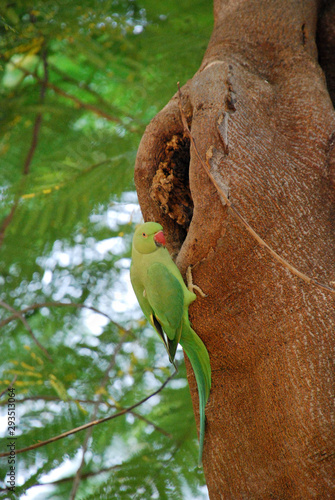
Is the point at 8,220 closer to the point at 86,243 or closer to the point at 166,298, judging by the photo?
the point at 86,243

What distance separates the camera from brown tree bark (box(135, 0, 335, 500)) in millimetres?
1438

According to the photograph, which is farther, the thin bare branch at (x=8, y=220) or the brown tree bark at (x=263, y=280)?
the thin bare branch at (x=8, y=220)

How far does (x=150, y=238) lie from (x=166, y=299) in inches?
10.4

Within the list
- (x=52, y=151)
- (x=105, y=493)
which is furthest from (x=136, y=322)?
(x=52, y=151)

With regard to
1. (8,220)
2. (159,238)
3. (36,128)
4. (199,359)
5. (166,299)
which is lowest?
(199,359)

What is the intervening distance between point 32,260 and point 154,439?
1.69 meters

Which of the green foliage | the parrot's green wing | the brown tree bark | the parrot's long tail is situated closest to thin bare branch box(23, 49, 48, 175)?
the green foliage

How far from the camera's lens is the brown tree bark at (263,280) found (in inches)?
56.6

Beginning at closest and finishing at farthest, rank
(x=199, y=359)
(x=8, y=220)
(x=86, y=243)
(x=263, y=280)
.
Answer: (x=263, y=280) < (x=199, y=359) < (x=8, y=220) < (x=86, y=243)

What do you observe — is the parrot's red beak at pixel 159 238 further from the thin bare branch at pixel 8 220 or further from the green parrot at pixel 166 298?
the thin bare branch at pixel 8 220

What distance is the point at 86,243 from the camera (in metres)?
3.81

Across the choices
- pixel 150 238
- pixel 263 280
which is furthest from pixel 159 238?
pixel 263 280

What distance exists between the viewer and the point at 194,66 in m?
3.35

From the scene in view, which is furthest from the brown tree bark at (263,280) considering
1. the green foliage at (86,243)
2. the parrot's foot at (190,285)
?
the green foliage at (86,243)
